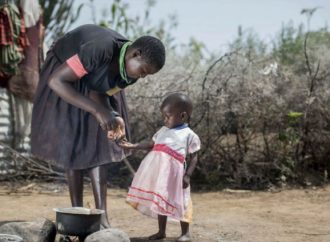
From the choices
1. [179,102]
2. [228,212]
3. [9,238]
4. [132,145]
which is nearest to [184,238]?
[132,145]

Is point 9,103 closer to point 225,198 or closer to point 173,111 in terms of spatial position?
point 225,198

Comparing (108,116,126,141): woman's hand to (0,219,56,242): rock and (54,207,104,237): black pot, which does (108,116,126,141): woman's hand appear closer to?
(54,207,104,237): black pot

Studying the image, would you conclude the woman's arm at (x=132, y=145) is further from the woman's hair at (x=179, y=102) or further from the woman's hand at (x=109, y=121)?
the woman's hand at (x=109, y=121)

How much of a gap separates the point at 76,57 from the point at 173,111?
0.81 metres

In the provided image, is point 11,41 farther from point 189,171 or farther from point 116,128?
point 116,128

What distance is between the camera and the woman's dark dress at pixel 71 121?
3837 millimetres

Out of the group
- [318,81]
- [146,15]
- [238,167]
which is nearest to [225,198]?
[238,167]

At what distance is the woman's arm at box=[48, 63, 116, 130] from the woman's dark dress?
1.01 ft

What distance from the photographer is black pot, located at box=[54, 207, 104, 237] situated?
11.1ft

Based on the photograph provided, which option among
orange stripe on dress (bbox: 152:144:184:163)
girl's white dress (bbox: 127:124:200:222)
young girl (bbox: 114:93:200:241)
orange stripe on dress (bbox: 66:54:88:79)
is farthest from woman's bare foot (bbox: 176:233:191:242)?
orange stripe on dress (bbox: 66:54:88:79)

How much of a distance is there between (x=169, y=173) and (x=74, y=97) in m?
0.88

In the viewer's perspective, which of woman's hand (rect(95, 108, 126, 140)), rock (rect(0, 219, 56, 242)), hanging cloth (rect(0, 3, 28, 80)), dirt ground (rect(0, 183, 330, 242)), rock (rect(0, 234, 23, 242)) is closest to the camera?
rock (rect(0, 234, 23, 242))

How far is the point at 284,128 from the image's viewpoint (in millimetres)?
7105

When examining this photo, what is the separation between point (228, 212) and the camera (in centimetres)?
530
